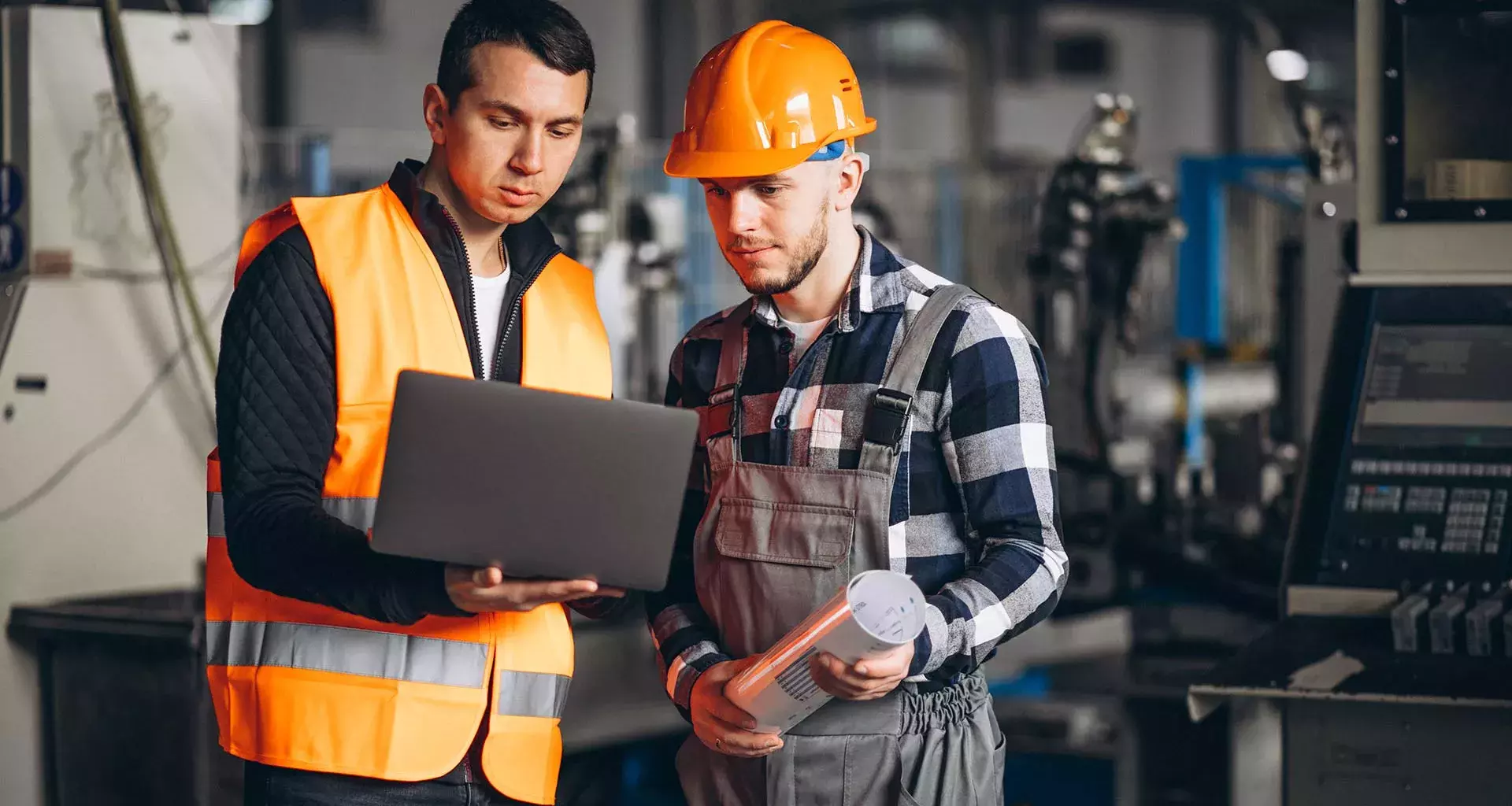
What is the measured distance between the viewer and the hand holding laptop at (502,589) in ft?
5.08

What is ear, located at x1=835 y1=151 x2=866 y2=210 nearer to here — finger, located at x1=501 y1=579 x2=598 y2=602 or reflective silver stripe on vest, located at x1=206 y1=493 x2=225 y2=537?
finger, located at x1=501 y1=579 x2=598 y2=602

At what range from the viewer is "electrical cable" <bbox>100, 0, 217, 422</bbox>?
351 cm

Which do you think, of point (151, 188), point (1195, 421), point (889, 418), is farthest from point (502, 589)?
point (1195, 421)

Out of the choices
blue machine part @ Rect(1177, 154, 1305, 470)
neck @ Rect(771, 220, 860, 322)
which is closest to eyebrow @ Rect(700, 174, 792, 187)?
neck @ Rect(771, 220, 860, 322)

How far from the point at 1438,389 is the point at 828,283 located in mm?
1132

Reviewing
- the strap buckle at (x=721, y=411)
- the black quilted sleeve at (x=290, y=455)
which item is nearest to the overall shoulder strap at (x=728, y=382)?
the strap buckle at (x=721, y=411)

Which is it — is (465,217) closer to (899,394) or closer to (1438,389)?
(899,394)

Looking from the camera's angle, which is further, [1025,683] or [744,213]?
[1025,683]

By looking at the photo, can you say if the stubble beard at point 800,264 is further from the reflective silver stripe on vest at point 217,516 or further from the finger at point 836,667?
the reflective silver stripe on vest at point 217,516

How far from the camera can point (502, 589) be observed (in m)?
1.56

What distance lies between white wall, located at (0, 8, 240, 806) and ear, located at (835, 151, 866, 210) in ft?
7.58

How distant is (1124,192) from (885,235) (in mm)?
939

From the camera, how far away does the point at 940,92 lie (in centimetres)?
1230

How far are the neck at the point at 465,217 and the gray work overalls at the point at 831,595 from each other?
397 mm
